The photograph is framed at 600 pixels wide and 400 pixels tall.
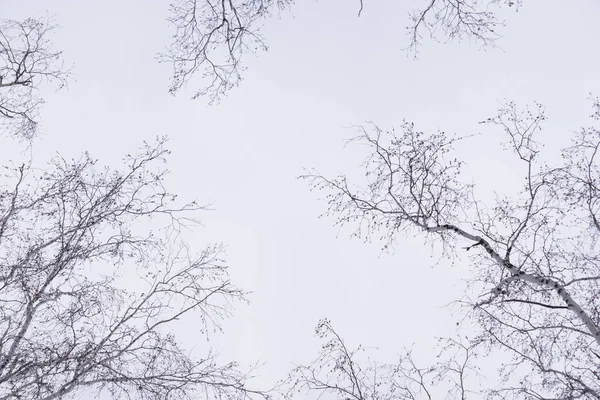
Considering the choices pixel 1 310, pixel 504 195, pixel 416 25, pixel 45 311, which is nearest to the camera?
pixel 416 25

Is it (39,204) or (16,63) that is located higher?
(16,63)

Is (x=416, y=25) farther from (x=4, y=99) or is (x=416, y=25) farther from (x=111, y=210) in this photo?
(x=4, y=99)

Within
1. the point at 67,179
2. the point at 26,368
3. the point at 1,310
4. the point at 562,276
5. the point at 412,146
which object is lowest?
the point at 26,368

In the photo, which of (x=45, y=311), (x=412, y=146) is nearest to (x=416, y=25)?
(x=412, y=146)

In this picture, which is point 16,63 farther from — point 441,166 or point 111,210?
point 441,166

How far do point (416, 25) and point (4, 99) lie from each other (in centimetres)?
790

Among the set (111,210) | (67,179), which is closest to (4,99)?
(67,179)

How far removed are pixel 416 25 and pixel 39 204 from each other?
7.30m

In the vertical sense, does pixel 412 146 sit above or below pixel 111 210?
above

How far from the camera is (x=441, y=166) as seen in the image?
8117 millimetres

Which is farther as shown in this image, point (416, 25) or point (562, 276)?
point (562, 276)

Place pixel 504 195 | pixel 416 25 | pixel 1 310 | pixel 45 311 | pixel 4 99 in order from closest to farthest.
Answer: pixel 416 25 → pixel 1 310 → pixel 45 311 → pixel 504 195 → pixel 4 99

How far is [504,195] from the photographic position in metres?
8.02

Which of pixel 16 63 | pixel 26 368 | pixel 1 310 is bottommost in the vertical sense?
pixel 26 368
